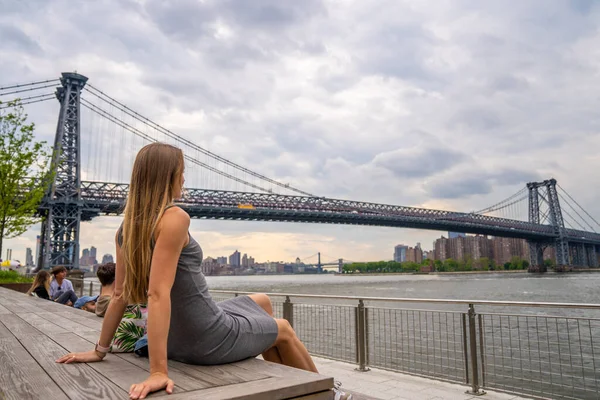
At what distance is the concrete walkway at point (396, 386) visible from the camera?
3.96 meters

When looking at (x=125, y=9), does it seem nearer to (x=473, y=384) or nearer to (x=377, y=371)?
(x=377, y=371)

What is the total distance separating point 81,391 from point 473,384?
369 cm

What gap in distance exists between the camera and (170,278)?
1569 millimetres

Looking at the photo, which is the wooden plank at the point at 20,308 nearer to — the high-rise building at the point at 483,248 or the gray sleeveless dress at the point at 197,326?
the gray sleeveless dress at the point at 197,326

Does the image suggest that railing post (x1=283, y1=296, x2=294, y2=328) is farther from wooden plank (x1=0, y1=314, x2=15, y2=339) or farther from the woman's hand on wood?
the woman's hand on wood

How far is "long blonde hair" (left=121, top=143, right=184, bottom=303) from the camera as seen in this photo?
5.44 ft

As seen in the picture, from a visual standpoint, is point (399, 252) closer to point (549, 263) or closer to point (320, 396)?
point (549, 263)

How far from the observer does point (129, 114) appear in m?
39.4

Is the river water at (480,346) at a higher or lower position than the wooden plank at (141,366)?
lower

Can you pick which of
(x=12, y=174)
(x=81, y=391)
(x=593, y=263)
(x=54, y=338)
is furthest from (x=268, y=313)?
(x=593, y=263)

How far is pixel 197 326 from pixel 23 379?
0.59 metres

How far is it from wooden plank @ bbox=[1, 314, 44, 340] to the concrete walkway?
95.9 inches

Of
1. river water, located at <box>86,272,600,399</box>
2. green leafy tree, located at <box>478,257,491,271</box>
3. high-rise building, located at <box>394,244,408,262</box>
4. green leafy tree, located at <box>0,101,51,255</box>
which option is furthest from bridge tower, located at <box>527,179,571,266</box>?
high-rise building, located at <box>394,244,408,262</box>

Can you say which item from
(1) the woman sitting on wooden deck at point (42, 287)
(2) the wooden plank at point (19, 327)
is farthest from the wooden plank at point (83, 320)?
(1) the woman sitting on wooden deck at point (42, 287)
